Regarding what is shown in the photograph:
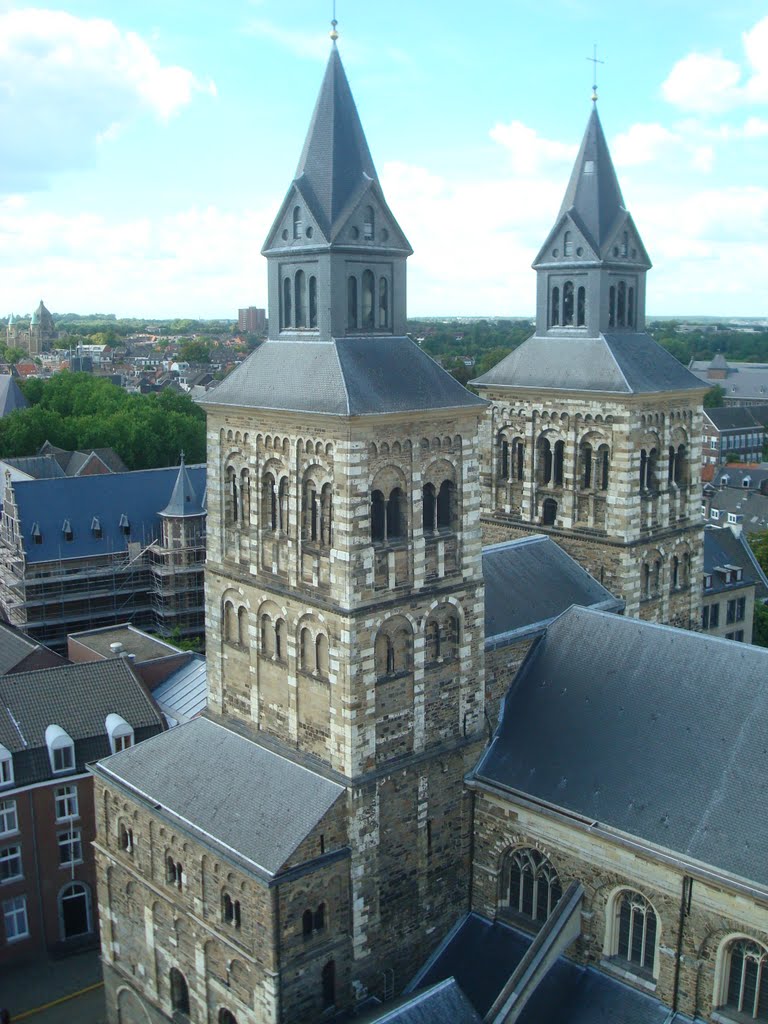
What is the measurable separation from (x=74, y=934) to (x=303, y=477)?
25.8 meters

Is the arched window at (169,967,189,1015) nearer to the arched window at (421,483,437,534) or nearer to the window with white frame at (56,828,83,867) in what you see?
the window with white frame at (56,828,83,867)

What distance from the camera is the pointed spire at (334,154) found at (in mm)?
31344

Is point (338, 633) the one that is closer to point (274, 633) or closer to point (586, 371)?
point (274, 633)

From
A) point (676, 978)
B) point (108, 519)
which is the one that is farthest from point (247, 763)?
point (108, 519)

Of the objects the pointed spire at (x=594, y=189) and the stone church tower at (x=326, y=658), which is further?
the pointed spire at (x=594, y=189)

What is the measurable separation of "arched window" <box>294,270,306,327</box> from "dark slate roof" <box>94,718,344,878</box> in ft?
45.6

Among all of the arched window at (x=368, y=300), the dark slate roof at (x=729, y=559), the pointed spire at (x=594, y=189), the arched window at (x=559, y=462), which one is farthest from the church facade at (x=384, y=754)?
the dark slate roof at (x=729, y=559)

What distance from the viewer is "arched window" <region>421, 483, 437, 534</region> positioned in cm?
3161

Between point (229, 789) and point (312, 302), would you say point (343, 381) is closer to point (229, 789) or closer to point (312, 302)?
point (312, 302)

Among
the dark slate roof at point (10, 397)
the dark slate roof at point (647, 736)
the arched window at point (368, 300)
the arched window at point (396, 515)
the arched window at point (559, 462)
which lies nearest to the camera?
the dark slate roof at point (647, 736)

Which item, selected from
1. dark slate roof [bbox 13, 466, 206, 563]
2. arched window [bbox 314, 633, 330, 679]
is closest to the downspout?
arched window [bbox 314, 633, 330, 679]

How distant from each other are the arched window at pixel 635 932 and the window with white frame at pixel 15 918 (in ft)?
82.9

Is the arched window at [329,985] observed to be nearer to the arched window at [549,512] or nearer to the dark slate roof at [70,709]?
the dark slate roof at [70,709]

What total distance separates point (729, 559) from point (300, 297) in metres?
Result: 52.3
